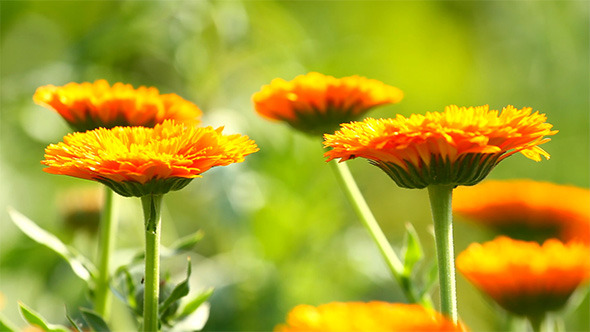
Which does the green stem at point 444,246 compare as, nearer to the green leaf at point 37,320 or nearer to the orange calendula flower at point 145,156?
the orange calendula flower at point 145,156

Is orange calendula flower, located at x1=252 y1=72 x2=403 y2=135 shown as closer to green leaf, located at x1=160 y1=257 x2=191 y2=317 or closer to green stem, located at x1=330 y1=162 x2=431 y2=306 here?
green stem, located at x1=330 y1=162 x2=431 y2=306

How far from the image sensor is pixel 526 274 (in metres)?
0.62

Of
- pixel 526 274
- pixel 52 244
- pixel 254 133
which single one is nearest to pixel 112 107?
pixel 52 244

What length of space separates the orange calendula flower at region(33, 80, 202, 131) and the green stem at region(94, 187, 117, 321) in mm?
59

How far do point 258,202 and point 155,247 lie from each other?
751mm

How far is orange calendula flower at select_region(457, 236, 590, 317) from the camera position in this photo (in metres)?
0.62

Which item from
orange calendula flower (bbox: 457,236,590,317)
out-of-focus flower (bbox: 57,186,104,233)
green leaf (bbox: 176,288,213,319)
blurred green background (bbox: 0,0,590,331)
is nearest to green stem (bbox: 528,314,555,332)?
orange calendula flower (bbox: 457,236,590,317)

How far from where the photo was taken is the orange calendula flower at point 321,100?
0.67 meters

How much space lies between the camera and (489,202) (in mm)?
913

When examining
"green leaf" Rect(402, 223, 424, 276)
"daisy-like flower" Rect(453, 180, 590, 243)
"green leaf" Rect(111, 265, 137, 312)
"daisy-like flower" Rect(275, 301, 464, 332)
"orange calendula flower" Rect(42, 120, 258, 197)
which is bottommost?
"daisy-like flower" Rect(275, 301, 464, 332)

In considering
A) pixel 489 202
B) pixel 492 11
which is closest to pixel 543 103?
pixel 492 11

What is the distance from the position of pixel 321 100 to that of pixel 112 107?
0.57 feet

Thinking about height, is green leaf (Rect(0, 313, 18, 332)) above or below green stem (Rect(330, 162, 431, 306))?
below

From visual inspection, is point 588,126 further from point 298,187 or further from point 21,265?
point 21,265
